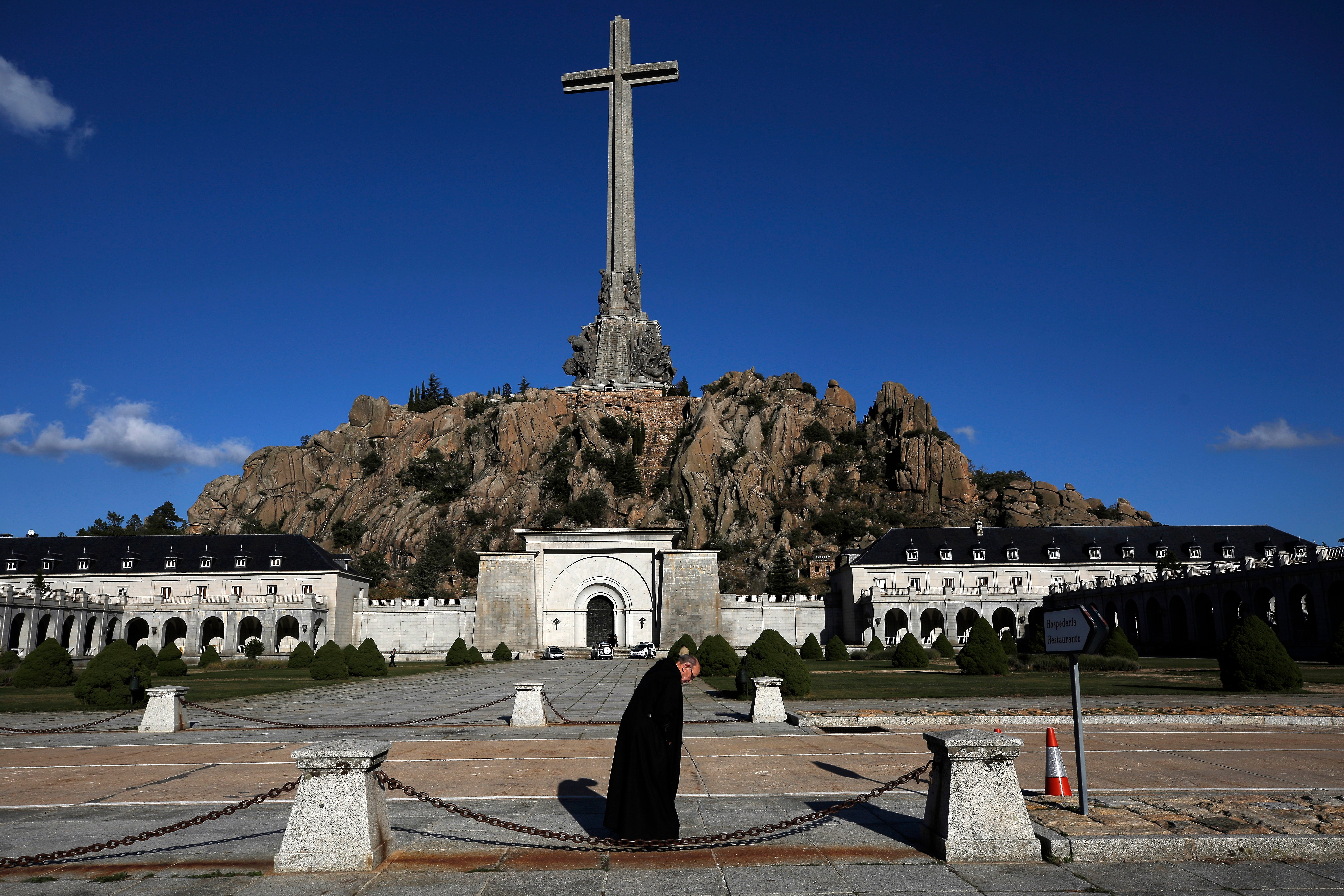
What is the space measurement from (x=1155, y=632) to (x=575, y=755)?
52281 millimetres

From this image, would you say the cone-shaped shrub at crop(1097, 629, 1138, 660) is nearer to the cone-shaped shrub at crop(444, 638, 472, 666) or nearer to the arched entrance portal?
the cone-shaped shrub at crop(444, 638, 472, 666)

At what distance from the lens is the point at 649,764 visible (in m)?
7.47

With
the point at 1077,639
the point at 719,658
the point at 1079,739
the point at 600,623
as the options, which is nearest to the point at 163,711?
the point at 1079,739

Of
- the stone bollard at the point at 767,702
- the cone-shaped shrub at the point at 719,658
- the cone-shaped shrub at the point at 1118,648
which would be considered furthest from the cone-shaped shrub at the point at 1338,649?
the stone bollard at the point at 767,702

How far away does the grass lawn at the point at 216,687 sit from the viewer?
73.5 feet

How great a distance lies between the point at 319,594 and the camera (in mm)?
63781

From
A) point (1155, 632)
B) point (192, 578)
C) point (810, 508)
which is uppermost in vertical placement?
point (810, 508)

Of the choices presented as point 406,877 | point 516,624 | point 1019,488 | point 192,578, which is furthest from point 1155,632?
point 192,578

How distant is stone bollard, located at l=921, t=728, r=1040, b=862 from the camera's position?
6.79m

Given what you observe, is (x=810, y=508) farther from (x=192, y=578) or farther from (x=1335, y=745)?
(x=1335, y=745)

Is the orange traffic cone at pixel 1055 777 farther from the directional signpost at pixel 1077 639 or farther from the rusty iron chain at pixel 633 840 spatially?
the rusty iron chain at pixel 633 840

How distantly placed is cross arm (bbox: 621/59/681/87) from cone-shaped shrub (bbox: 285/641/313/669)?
75.1 metres

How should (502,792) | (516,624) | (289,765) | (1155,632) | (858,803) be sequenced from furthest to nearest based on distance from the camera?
(516,624) < (1155,632) < (289,765) < (502,792) < (858,803)

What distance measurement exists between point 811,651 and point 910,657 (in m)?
14.3
